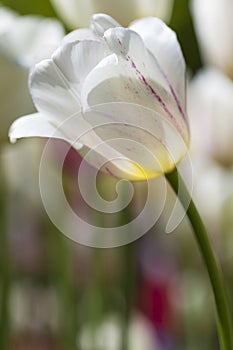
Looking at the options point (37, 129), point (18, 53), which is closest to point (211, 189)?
point (18, 53)

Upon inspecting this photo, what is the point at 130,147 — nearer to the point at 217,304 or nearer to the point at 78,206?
the point at 217,304

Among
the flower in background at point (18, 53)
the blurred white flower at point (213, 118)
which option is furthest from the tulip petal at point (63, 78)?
the blurred white flower at point (213, 118)

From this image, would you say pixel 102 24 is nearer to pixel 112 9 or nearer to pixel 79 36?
pixel 79 36

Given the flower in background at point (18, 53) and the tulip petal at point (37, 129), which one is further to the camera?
the flower in background at point (18, 53)

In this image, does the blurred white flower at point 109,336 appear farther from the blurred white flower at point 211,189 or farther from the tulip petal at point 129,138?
the tulip petal at point 129,138

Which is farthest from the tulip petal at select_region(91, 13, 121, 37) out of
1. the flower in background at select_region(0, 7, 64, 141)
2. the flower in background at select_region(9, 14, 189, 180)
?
the flower in background at select_region(0, 7, 64, 141)

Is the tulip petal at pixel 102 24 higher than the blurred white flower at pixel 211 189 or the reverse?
higher

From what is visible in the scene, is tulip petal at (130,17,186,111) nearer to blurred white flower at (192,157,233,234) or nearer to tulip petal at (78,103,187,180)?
tulip petal at (78,103,187,180)
